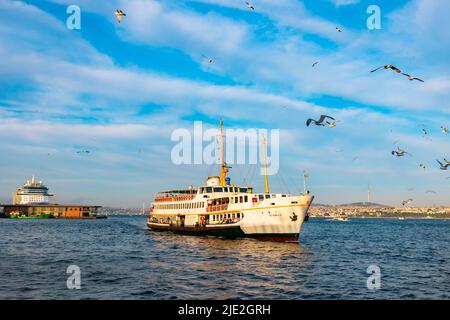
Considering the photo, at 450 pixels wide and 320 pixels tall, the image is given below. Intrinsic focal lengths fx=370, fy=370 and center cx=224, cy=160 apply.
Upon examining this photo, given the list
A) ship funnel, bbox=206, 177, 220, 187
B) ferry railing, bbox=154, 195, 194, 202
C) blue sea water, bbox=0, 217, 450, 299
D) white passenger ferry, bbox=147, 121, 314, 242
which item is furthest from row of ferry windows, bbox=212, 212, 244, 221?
blue sea water, bbox=0, 217, 450, 299

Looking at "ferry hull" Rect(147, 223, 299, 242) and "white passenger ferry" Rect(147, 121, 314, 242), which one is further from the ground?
"white passenger ferry" Rect(147, 121, 314, 242)

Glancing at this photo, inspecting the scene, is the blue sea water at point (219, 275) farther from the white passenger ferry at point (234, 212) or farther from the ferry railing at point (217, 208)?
the ferry railing at point (217, 208)

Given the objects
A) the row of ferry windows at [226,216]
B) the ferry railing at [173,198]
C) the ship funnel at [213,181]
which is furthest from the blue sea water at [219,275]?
the ferry railing at [173,198]

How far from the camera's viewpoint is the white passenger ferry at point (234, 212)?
4728 centimetres

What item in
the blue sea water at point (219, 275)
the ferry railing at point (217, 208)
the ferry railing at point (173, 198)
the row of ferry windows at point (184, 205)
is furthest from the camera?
the ferry railing at point (173, 198)

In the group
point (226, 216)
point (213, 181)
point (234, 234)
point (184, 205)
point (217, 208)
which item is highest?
point (213, 181)

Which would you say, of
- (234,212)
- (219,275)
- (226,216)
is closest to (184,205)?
(226,216)

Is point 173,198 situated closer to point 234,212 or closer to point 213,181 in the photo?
point 213,181

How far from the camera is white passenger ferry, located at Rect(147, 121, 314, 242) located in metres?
47.3

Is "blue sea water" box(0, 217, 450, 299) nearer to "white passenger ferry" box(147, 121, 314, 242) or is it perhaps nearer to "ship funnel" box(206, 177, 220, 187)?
"white passenger ferry" box(147, 121, 314, 242)

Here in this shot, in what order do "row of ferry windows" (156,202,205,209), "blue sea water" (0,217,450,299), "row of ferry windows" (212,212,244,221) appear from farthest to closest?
"row of ferry windows" (156,202,205,209), "row of ferry windows" (212,212,244,221), "blue sea water" (0,217,450,299)

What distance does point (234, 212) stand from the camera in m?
53.1

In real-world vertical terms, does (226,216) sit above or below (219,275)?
above
